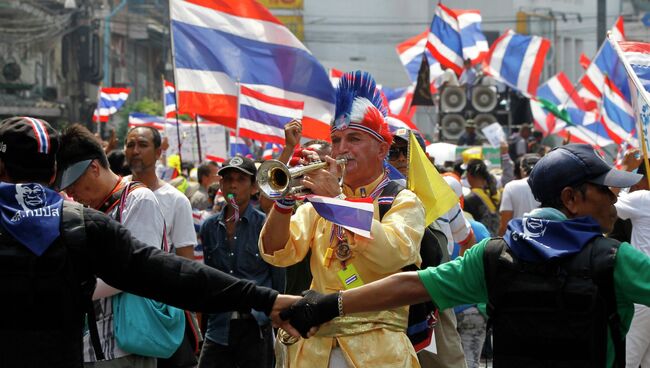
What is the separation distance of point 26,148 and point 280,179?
121cm

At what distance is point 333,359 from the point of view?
503 centimetres

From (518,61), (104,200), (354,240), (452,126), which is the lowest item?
(452,126)

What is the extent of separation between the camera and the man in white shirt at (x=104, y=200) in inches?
227

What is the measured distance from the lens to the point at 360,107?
17.6ft

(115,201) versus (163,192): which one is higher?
(115,201)

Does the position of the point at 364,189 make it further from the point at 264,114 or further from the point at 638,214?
the point at 264,114

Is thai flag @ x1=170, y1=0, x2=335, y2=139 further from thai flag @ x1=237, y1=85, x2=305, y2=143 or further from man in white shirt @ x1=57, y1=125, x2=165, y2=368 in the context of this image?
man in white shirt @ x1=57, y1=125, x2=165, y2=368

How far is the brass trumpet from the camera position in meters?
4.89

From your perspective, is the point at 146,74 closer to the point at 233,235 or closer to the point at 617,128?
the point at 617,128

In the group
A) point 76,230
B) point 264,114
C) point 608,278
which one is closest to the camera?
point 608,278

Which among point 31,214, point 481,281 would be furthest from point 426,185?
point 31,214

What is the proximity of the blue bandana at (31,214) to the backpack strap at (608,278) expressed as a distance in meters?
1.83

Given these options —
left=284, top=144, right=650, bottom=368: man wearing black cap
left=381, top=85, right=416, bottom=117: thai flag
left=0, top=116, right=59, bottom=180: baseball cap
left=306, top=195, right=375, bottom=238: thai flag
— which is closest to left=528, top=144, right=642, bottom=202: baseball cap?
left=284, top=144, right=650, bottom=368: man wearing black cap

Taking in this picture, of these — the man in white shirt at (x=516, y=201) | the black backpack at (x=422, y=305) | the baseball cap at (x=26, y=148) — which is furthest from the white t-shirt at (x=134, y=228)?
the man in white shirt at (x=516, y=201)
